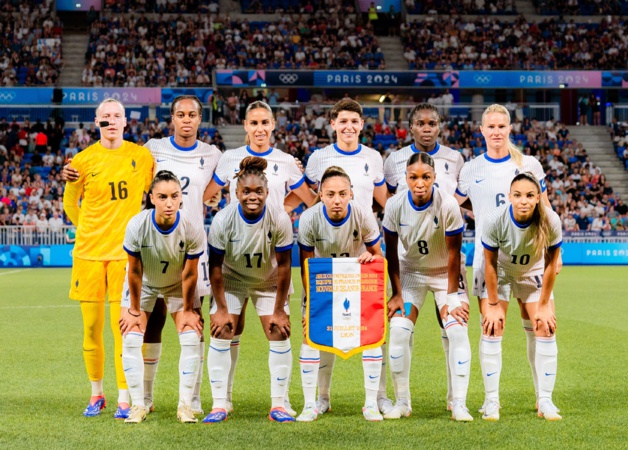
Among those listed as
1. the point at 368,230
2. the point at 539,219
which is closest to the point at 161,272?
the point at 368,230

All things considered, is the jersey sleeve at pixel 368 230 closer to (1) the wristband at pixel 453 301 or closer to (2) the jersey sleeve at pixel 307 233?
(2) the jersey sleeve at pixel 307 233

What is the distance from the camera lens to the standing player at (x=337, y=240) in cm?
585

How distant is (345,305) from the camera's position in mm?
5977

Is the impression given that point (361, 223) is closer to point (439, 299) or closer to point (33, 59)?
point (439, 299)

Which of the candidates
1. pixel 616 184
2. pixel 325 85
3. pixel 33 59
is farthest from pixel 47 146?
pixel 616 184

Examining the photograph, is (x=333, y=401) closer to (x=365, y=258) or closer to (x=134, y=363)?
(x=365, y=258)

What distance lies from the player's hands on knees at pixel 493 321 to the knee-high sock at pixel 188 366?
208cm

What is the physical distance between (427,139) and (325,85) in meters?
24.1

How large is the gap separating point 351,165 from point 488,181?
107 centimetres

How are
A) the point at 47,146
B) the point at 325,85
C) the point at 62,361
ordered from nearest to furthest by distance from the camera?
the point at 62,361 < the point at 47,146 < the point at 325,85

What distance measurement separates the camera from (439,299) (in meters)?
6.18

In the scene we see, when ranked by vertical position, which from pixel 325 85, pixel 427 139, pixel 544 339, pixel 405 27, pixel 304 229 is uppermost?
pixel 405 27

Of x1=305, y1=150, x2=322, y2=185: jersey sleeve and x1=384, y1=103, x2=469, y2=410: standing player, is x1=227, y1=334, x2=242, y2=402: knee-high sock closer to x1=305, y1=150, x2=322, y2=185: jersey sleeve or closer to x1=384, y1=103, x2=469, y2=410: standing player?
x1=305, y1=150, x2=322, y2=185: jersey sleeve

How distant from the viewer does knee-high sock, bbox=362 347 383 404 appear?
5.86m
